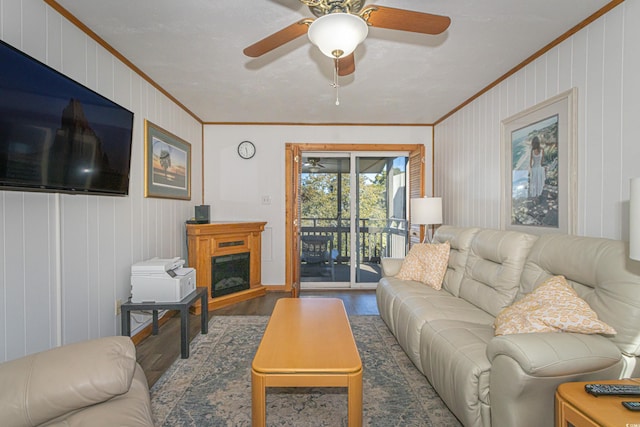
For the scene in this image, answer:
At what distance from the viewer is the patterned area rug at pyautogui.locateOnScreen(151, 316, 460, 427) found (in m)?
1.79

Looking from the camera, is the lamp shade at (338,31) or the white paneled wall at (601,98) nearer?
the lamp shade at (338,31)

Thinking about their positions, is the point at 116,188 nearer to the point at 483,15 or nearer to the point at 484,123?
the point at 483,15

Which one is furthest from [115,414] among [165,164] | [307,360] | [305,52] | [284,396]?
[165,164]

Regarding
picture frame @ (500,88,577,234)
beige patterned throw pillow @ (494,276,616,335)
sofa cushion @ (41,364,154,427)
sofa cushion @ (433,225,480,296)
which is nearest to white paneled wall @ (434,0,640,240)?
picture frame @ (500,88,577,234)

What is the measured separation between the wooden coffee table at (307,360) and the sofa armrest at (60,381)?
59 centimetres

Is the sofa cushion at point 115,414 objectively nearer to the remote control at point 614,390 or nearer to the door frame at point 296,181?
the remote control at point 614,390

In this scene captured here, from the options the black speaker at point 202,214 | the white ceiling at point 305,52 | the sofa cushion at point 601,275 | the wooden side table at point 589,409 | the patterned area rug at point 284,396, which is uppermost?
the white ceiling at point 305,52

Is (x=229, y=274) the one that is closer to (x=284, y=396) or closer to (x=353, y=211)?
(x=353, y=211)

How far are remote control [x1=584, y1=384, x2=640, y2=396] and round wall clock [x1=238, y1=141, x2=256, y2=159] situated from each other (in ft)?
13.8

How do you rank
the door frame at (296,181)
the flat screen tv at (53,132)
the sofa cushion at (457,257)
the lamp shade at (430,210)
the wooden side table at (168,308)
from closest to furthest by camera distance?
the flat screen tv at (53,132), the wooden side table at (168,308), the sofa cushion at (457,257), the lamp shade at (430,210), the door frame at (296,181)

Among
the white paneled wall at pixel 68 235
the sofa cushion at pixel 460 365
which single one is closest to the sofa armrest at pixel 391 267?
the sofa cushion at pixel 460 365


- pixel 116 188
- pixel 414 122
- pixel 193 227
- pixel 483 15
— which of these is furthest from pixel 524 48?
pixel 193 227

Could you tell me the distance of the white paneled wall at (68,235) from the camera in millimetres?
1677

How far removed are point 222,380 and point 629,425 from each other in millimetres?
2102
